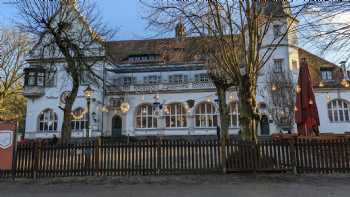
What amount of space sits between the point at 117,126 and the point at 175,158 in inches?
1128

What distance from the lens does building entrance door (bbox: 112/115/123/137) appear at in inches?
1503

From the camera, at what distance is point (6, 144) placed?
11078 millimetres

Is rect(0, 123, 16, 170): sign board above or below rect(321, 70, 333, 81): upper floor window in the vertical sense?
below

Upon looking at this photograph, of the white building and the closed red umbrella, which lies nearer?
the closed red umbrella

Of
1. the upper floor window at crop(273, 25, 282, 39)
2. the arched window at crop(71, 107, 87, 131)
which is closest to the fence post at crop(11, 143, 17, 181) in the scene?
the upper floor window at crop(273, 25, 282, 39)

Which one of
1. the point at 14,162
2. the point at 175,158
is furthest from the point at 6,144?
the point at 175,158

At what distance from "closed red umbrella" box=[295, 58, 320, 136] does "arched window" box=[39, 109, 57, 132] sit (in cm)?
3079

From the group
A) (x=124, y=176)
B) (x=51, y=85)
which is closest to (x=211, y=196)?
(x=124, y=176)

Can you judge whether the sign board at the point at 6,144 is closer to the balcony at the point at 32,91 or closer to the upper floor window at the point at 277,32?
the upper floor window at the point at 277,32

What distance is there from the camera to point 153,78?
40688mm

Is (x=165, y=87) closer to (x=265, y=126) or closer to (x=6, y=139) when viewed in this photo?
(x=265, y=126)

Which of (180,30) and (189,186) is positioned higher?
(180,30)

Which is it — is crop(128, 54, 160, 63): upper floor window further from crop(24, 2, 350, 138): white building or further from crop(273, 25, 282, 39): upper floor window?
crop(273, 25, 282, 39): upper floor window

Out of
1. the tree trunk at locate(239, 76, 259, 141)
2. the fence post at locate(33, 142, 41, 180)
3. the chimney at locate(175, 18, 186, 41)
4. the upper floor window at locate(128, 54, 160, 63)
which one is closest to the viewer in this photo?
the fence post at locate(33, 142, 41, 180)
